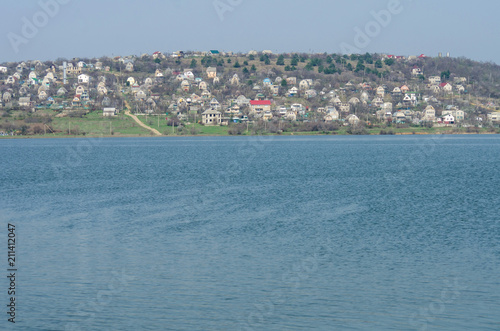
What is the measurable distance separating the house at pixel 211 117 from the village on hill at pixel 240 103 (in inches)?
8.6

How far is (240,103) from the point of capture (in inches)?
5906

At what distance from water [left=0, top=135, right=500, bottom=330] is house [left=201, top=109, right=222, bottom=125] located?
275ft

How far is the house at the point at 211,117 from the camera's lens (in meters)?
129

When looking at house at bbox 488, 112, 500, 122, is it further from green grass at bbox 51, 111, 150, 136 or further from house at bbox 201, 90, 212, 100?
green grass at bbox 51, 111, 150, 136

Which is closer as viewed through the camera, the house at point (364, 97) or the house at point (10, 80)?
the house at point (364, 97)

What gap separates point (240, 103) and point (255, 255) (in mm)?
129574

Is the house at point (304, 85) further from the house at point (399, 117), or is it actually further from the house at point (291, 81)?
the house at point (399, 117)

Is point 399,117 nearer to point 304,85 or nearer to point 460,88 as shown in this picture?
point 304,85

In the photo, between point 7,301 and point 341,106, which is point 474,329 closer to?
point 7,301

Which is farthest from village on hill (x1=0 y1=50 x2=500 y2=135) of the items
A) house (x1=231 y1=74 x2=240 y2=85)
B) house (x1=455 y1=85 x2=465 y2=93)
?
house (x1=231 y1=74 x2=240 y2=85)

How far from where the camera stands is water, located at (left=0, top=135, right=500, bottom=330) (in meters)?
15.9

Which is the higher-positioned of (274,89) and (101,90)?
(274,89)

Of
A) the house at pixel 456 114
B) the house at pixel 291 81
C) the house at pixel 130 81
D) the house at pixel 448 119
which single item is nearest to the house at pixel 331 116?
the house at pixel 448 119

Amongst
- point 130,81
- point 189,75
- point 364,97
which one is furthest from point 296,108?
point 130,81
